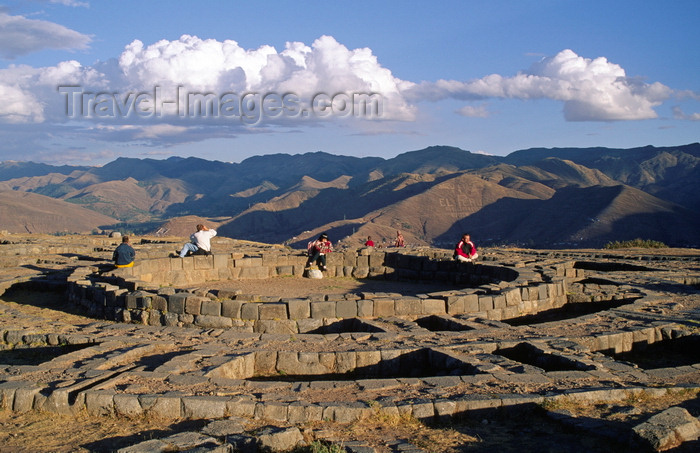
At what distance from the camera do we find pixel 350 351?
924 cm

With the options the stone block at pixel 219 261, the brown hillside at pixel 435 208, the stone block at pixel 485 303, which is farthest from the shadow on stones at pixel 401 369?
the brown hillside at pixel 435 208

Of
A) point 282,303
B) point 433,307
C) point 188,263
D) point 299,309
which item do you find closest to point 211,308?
point 282,303

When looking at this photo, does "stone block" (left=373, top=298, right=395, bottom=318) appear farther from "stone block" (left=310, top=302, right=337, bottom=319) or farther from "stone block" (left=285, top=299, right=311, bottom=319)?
"stone block" (left=285, top=299, right=311, bottom=319)

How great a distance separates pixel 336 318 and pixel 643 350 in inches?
222

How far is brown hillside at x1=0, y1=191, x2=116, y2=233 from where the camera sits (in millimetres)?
100625

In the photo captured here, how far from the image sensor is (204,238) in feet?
63.7

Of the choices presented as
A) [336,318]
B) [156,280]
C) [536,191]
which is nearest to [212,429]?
[336,318]

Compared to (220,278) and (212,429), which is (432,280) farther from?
(212,429)

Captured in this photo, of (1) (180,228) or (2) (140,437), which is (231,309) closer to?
(2) (140,437)

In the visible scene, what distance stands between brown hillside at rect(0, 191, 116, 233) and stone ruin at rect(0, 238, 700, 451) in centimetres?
9427

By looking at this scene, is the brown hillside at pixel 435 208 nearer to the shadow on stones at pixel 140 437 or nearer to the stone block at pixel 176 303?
the stone block at pixel 176 303

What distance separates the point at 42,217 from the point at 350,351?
112m

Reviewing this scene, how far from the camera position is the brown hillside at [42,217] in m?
101

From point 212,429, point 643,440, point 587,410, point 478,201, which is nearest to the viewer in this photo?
point 643,440
